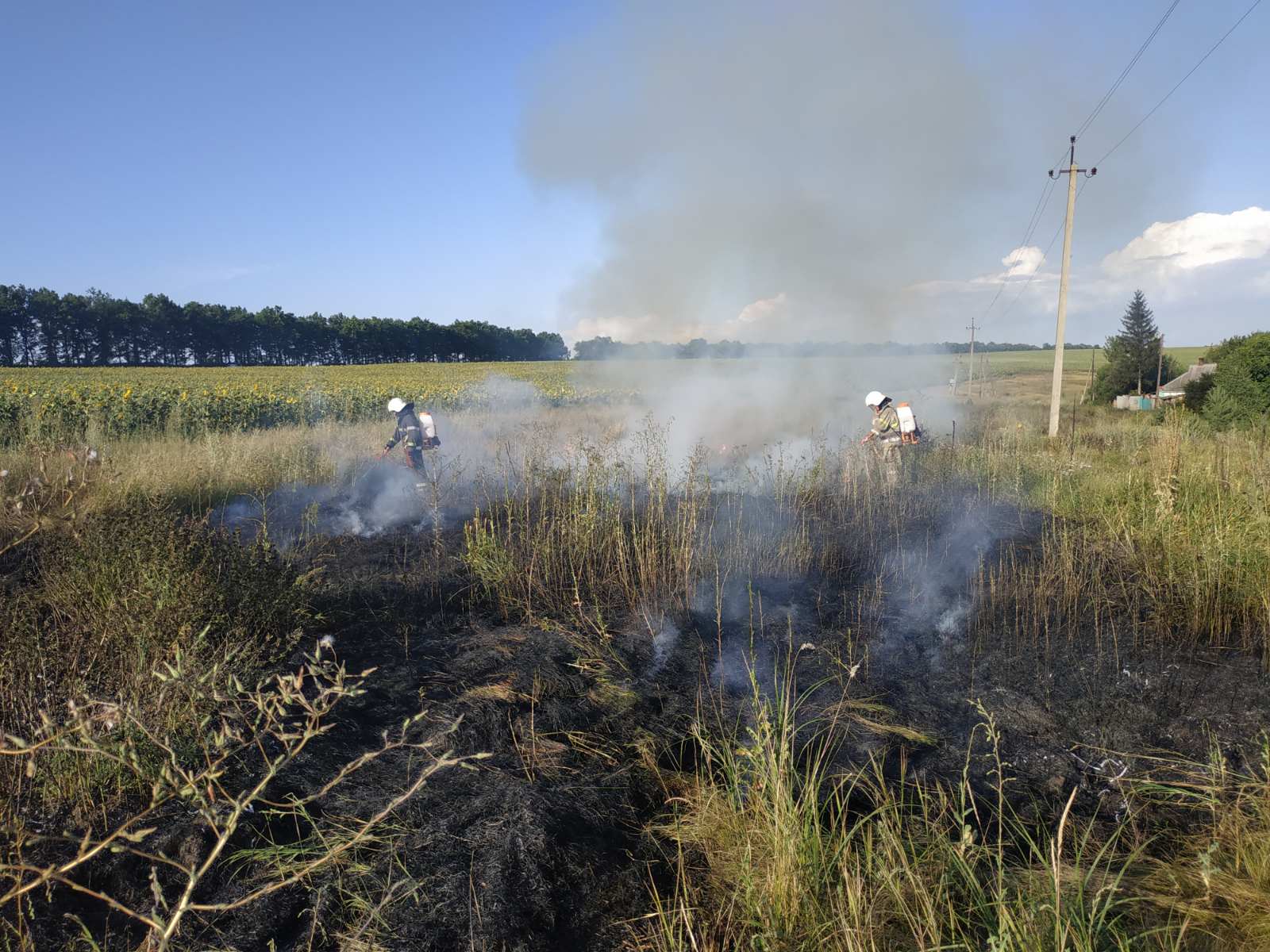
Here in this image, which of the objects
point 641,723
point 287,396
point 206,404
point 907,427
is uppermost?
point 287,396

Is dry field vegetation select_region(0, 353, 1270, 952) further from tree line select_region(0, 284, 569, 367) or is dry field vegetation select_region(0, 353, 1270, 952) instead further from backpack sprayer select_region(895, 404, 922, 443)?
tree line select_region(0, 284, 569, 367)

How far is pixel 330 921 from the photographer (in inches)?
103

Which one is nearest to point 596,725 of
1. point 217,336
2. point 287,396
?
point 287,396

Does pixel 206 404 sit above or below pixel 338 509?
above

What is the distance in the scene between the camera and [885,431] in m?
11.5

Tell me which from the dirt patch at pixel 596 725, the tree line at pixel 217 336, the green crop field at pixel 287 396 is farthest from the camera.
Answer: the tree line at pixel 217 336

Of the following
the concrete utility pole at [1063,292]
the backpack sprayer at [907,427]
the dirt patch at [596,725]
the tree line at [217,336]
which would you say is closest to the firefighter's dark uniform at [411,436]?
the dirt patch at [596,725]

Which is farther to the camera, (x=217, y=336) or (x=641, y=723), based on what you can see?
(x=217, y=336)

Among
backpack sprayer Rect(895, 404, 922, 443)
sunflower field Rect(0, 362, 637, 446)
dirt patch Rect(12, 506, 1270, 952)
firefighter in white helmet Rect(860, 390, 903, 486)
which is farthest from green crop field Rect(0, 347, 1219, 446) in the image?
backpack sprayer Rect(895, 404, 922, 443)

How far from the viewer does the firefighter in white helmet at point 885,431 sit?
11031mm

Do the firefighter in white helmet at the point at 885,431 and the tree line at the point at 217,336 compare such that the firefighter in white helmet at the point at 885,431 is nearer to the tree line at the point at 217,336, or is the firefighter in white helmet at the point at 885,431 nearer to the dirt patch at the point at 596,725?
the dirt patch at the point at 596,725

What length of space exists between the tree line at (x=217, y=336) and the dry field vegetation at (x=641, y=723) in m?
53.9

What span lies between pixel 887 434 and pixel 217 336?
78863mm

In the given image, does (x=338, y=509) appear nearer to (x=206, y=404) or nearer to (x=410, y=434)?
(x=410, y=434)
